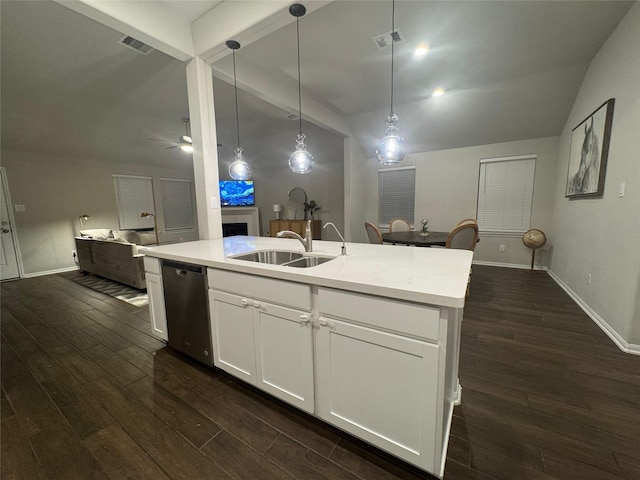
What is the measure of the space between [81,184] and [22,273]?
1.97 m

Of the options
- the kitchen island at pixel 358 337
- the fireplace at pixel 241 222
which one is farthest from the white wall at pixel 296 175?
the kitchen island at pixel 358 337

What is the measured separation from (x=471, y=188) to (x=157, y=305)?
17.3 feet

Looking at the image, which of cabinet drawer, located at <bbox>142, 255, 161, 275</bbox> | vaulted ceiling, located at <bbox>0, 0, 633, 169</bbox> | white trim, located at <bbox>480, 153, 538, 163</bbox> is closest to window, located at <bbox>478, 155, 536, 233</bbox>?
white trim, located at <bbox>480, 153, 538, 163</bbox>

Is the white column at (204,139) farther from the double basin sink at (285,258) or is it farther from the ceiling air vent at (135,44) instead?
the double basin sink at (285,258)

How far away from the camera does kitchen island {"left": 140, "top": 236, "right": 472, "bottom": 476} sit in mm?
1025

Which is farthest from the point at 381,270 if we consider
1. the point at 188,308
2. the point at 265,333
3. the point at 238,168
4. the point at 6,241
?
the point at 6,241

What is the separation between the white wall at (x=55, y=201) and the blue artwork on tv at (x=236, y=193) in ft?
7.50

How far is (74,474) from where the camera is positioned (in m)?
1.20

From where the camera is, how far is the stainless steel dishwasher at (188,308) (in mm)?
1837

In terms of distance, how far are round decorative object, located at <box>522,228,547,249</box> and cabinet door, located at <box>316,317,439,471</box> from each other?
449cm

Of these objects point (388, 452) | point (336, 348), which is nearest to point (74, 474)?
point (336, 348)

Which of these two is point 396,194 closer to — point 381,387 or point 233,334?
point 233,334

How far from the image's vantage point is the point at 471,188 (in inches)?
193

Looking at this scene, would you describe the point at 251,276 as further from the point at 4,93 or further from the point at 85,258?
the point at 85,258
